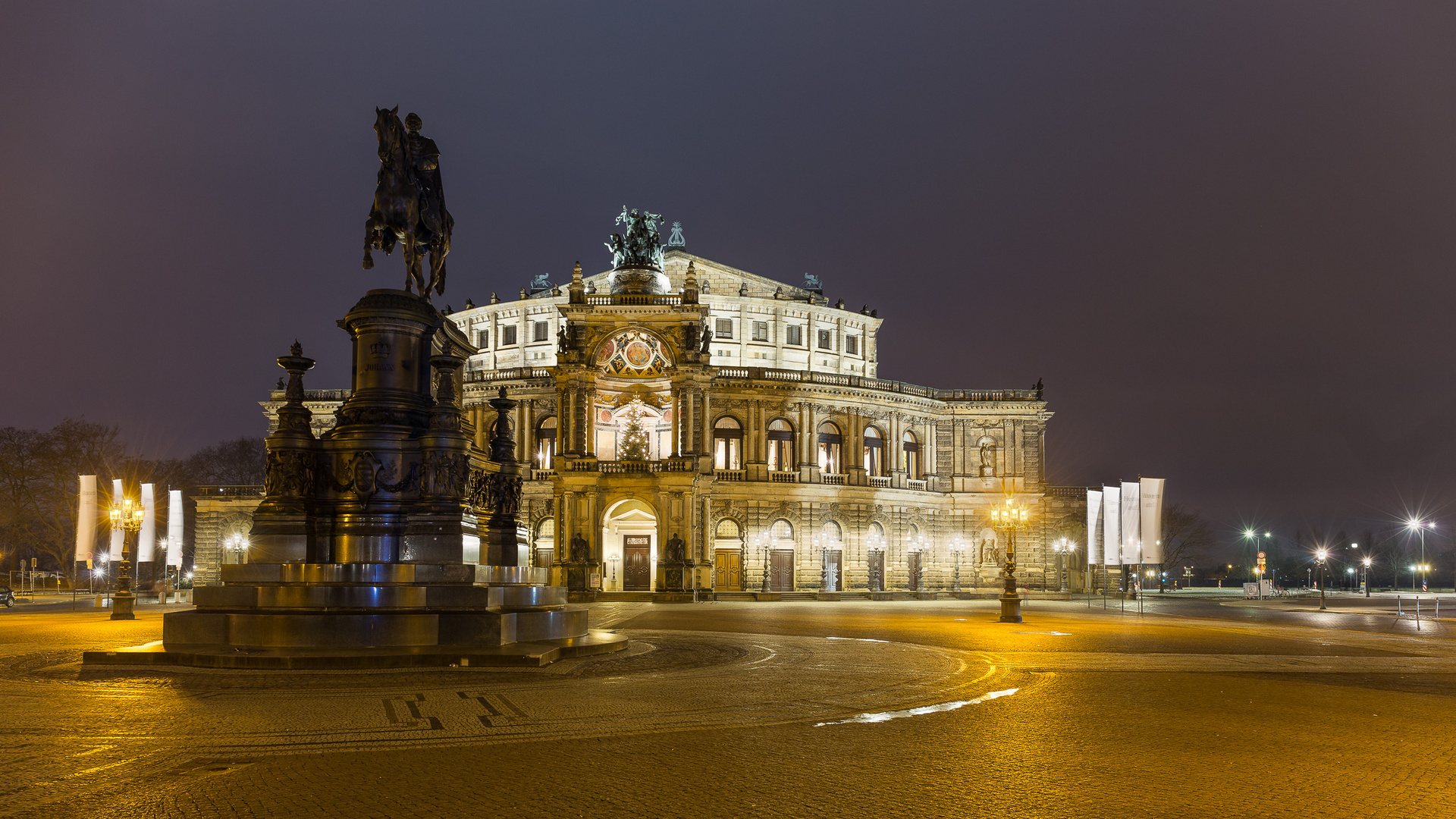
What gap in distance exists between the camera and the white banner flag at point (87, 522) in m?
46.0

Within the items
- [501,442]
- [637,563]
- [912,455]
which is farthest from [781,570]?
[501,442]

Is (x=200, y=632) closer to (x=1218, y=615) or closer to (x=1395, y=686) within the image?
(x=1395, y=686)

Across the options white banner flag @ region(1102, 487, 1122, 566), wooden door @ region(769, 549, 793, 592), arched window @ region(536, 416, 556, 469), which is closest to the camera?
white banner flag @ region(1102, 487, 1122, 566)

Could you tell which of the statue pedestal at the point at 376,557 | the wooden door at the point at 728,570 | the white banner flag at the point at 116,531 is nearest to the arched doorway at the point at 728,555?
the wooden door at the point at 728,570

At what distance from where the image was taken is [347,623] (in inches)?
656

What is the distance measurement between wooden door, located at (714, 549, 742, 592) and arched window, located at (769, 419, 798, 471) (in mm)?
6755

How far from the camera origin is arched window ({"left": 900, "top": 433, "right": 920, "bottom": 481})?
3097 inches

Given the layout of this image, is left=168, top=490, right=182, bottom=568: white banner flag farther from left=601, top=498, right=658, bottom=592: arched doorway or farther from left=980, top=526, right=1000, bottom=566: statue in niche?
left=980, top=526, right=1000, bottom=566: statue in niche

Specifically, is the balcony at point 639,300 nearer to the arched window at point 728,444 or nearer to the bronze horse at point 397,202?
the arched window at point 728,444

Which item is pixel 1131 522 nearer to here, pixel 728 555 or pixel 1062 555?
pixel 728 555

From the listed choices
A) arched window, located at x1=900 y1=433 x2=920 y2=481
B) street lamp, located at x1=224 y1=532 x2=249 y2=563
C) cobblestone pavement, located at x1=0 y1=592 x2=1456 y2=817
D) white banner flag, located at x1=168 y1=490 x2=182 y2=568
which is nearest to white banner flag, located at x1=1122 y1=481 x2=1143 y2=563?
cobblestone pavement, located at x1=0 y1=592 x2=1456 y2=817

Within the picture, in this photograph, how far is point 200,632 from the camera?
17.1 meters

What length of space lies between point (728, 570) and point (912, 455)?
57.5 feet

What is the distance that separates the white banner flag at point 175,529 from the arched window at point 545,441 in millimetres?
21775
